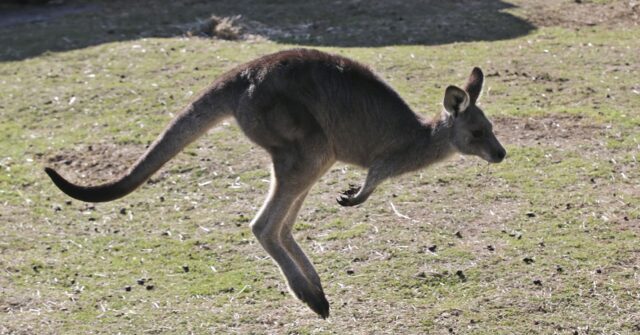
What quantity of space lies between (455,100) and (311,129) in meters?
0.80

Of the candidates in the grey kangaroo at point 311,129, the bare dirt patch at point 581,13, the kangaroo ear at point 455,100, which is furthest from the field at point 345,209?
the kangaroo ear at point 455,100

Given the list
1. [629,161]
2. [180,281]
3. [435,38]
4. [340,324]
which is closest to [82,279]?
[180,281]

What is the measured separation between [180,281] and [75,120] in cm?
337

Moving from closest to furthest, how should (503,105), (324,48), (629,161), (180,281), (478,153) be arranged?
(478,153), (180,281), (629,161), (503,105), (324,48)

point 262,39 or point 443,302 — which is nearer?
point 443,302

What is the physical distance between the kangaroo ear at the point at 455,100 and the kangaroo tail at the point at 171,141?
1153mm

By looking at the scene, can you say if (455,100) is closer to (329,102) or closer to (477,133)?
(477,133)

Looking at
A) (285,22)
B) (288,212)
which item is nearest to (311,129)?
(288,212)

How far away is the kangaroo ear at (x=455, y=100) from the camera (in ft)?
18.4

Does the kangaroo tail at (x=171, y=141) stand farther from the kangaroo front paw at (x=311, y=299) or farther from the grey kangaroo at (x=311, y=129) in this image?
the kangaroo front paw at (x=311, y=299)

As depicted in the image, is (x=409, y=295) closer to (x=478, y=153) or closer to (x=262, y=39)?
(x=478, y=153)

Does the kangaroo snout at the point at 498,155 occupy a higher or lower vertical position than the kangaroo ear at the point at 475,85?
lower

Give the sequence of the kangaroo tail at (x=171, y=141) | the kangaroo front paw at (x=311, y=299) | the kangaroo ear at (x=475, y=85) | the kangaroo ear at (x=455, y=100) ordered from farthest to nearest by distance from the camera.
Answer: the kangaroo ear at (x=475, y=85) → the kangaroo ear at (x=455, y=100) → the kangaroo front paw at (x=311, y=299) → the kangaroo tail at (x=171, y=141)

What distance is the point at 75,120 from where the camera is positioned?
948 cm
